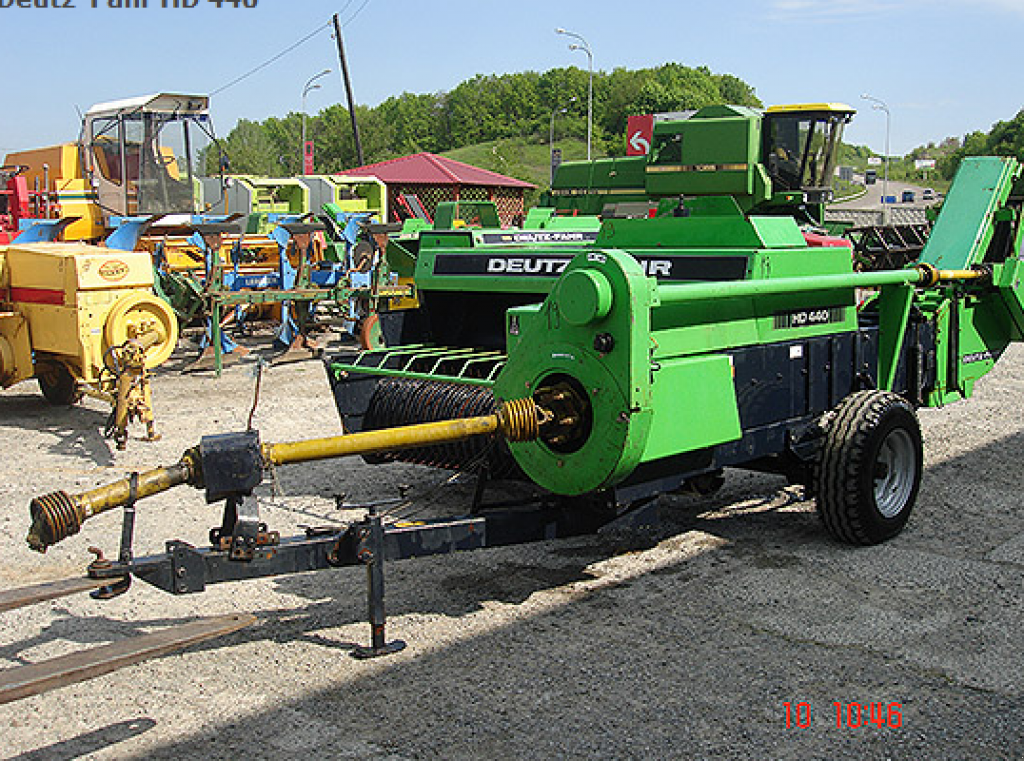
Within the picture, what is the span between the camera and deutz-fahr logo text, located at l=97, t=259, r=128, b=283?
8.01 m

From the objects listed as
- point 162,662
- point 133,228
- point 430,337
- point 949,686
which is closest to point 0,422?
point 133,228

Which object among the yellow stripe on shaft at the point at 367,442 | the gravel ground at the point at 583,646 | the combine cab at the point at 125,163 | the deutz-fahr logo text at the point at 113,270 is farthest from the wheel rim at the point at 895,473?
the combine cab at the point at 125,163

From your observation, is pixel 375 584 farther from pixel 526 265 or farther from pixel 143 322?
pixel 143 322

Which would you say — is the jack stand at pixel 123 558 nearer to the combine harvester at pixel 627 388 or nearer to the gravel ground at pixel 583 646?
the combine harvester at pixel 627 388

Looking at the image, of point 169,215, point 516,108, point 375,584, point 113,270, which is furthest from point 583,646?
point 516,108

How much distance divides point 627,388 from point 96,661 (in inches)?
82.1

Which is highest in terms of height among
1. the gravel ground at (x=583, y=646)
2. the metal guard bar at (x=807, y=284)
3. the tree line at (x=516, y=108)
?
the tree line at (x=516, y=108)

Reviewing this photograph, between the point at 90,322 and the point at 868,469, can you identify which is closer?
the point at 868,469

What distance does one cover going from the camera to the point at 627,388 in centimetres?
403

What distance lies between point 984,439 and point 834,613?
156 inches

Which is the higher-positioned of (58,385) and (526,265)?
(526,265)

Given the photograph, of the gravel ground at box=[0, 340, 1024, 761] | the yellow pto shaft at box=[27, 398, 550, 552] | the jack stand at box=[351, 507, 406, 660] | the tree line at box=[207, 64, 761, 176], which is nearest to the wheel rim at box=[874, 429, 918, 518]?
the gravel ground at box=[0, 340, 1024, 761]

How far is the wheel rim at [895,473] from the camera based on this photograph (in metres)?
5.35

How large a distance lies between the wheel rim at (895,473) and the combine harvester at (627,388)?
1cm
